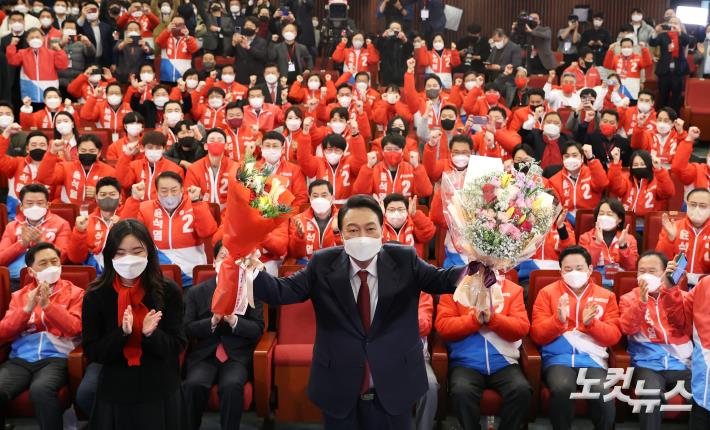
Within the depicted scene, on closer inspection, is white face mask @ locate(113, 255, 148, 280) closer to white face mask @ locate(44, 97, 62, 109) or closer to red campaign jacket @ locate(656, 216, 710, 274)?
red campaign jacket @ locate(656, 216, 710, 274)

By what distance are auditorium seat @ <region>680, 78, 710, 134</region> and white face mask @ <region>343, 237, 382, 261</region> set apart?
8.25 m

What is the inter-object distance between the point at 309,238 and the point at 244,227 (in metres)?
2.77

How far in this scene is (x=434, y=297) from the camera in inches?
202

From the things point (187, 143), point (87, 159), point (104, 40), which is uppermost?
point (104, 40)

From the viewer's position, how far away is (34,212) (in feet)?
18.5

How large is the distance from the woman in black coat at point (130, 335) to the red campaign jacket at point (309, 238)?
237 cm

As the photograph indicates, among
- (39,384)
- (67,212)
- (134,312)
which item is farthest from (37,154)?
(134,312)

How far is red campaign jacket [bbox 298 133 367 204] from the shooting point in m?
7.01

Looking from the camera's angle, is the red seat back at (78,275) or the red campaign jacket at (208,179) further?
the red campaign jacket at (208,179)

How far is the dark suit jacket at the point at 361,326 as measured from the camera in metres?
3.21

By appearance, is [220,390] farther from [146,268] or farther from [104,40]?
[104,40]

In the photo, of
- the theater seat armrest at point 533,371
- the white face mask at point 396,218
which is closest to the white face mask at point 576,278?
the theater seat armrest at point 533,371

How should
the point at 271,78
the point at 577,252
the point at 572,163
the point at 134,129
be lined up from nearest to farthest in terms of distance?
the point at 577,252 < the point at 572,163 < the point at 134,129 < the point at 271,78

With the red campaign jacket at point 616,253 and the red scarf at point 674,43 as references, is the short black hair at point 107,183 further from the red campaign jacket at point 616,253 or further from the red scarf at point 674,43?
the red scarf at point 674,43
